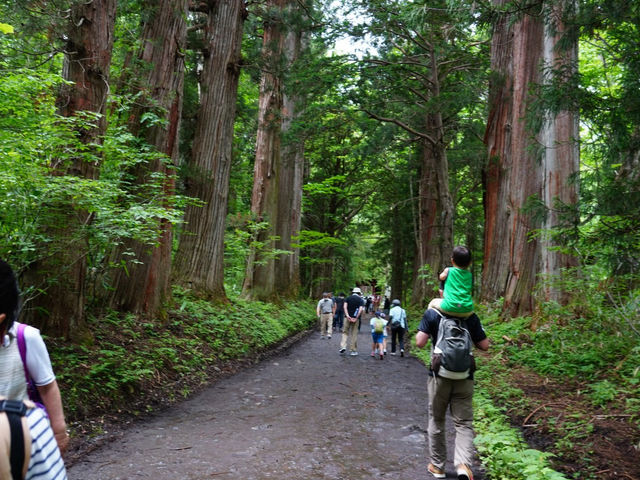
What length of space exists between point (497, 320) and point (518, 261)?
1567 millimetres

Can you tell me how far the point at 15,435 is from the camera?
5.36 ft

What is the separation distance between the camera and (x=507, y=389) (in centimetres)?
690

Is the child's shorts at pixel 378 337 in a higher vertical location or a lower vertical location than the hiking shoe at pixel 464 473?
lower

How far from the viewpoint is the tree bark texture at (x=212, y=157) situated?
39.7 feet

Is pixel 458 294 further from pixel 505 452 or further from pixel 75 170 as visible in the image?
pixel 75 170

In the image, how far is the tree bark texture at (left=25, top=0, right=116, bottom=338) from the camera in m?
5.88

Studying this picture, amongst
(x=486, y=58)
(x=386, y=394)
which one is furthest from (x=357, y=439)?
(x=486, y=58)

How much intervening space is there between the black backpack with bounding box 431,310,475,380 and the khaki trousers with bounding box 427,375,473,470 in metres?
0.12

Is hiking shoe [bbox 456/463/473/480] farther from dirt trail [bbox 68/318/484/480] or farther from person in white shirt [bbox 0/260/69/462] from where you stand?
person in white shirt [bbox 0/260/69/462]

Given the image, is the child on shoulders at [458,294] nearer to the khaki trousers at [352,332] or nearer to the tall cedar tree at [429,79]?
the khaki trousers at [352,332]

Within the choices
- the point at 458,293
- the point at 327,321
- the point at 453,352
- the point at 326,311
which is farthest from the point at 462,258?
the point at 327,321

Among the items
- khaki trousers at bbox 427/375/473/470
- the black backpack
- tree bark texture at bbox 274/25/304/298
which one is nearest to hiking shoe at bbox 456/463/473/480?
khaki trousers at bbox 427/375/473/470

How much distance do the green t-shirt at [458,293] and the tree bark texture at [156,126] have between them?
5.93 meters

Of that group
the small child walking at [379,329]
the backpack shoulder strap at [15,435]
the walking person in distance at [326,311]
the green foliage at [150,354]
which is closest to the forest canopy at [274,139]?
the green foliage at [150,354]
